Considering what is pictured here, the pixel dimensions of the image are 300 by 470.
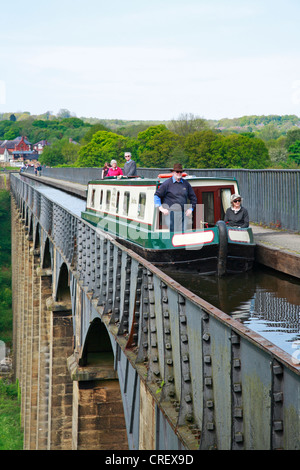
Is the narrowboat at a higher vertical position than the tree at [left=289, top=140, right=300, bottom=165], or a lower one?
lower

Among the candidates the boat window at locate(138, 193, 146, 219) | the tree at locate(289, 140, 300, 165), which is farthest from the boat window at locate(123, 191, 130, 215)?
the tree at locate(289, 140, 300, 165)

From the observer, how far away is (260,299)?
29.5ft

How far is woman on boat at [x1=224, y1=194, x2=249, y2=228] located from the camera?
1150cm

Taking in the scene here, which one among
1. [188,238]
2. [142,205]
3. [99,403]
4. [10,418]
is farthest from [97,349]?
[10,418]

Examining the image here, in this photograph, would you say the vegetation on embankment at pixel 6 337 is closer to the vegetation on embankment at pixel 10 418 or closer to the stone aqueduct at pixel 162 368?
the vegetation on embankment at pixel 10 418

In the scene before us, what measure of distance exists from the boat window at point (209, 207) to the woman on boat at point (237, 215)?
63 centimetres

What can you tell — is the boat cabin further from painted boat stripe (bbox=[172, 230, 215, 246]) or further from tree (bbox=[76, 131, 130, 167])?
tree (bbox=[76, 131, 130, 167])

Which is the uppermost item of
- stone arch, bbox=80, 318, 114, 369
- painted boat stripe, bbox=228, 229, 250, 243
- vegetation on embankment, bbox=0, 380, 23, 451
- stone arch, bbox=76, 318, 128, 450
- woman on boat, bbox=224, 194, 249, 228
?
woman on boat, bbox=224, 194, 249, 228

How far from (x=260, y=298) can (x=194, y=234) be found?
2031 mm

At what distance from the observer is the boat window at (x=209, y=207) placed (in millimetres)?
12086

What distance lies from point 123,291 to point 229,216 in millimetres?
4514

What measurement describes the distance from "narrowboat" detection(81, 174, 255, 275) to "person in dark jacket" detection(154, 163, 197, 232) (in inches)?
9.3

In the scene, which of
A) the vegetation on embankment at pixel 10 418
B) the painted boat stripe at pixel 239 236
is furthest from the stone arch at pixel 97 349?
the vegetation on embankment at pixel 10 418

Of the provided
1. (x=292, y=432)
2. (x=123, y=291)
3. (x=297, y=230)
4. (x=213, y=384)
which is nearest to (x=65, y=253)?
(x=297, y=230)
